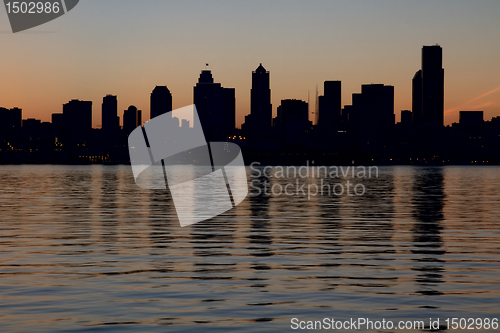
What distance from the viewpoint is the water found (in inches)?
712

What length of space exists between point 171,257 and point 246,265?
397cm

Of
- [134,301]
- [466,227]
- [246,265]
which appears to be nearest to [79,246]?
[246,265]

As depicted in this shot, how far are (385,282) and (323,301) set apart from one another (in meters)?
3.91

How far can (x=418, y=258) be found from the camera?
96.4ft

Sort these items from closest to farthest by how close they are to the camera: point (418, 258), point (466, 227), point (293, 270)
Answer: point (293, 270) → point (418, 258) → point (466, 227)

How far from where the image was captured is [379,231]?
4141 centimetres

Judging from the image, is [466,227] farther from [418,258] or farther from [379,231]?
[418,258]

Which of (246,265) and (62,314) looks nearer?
(62,314)

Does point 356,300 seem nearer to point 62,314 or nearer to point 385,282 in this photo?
point 385,282

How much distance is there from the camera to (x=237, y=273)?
82.1ft

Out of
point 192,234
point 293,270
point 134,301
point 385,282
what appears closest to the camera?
point 134,301

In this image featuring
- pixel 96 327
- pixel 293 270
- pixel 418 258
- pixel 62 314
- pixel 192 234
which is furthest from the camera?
pixel 192 234

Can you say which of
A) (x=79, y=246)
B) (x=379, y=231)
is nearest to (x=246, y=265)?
(x=79, y=246)

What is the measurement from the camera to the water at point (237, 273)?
18.1 m
